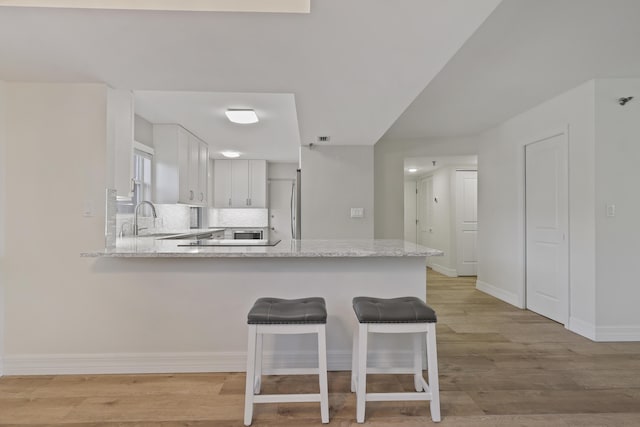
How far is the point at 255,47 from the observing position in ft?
6.06

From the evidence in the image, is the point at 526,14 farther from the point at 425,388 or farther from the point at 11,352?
the point at 11,352

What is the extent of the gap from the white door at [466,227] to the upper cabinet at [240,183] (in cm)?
387

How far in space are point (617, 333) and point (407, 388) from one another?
2250 millimetres

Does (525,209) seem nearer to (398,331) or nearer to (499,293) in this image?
(499,293)

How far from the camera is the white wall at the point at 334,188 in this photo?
4.32m

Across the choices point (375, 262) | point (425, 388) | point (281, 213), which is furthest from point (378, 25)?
point (281, 213)

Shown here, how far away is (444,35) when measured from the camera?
1.67 meters

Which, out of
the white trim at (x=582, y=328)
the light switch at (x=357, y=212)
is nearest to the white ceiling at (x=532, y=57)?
the light switch at (x=357, y=212)

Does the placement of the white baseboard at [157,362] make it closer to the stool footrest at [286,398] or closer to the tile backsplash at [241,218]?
the stool footrest at [286,398]

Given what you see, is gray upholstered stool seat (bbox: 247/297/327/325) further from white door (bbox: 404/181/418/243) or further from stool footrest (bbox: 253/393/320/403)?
white door (bbox: 404/181/418/243)

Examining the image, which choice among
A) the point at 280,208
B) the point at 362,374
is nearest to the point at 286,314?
the point at 362,374

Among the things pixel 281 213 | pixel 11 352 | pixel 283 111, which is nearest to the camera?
pixel 11 352

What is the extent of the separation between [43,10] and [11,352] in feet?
7.25

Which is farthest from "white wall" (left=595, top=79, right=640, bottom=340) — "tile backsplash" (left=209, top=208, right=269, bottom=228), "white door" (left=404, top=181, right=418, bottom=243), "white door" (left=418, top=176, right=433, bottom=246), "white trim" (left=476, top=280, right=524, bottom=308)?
"tile backsplash" (left=209, top=208, right=269, bottom=228)
